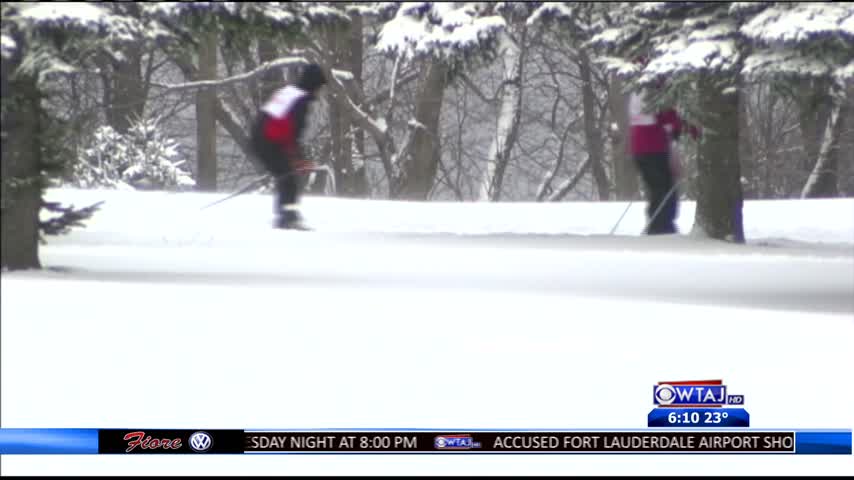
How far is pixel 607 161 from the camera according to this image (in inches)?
195

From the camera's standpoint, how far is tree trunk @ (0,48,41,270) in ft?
15.9

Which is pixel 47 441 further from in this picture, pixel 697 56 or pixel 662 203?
pixel 697 56

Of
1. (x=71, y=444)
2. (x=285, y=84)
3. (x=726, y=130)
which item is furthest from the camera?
(x=726, y=130)

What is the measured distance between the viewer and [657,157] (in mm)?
4941

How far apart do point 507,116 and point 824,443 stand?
6.84 ft

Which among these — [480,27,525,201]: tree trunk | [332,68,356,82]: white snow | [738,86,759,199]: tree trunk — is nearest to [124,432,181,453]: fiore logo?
[332,68,356,82]: white snow

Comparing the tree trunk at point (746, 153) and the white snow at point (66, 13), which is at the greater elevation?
the white snow at point (66, 13)

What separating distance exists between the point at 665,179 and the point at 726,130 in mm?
434

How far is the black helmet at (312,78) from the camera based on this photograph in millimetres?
4750

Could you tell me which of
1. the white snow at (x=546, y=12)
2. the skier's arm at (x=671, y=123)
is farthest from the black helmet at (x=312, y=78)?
the skier's arm at (x=671, y=123)

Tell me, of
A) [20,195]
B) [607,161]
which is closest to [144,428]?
[20,195]

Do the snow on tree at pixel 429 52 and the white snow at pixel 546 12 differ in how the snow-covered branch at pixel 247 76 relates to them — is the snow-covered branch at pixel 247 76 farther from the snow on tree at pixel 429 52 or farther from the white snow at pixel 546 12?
the white snow at pixel 546 12

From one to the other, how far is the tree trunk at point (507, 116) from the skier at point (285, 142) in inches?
34.5

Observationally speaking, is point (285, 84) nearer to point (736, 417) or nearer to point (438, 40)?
point (438, 40)
